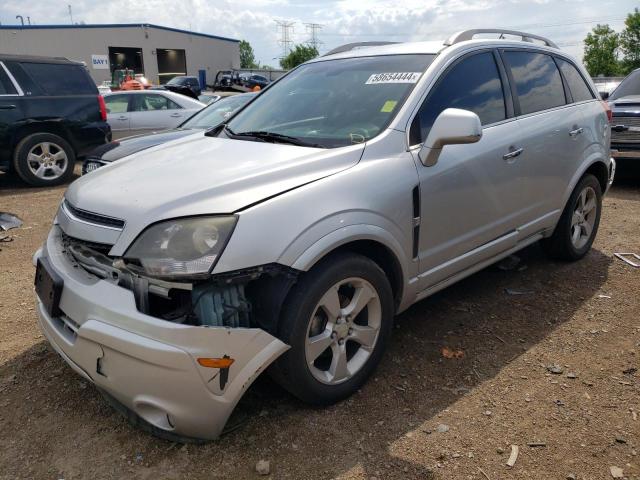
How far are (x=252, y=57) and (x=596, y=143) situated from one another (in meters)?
124

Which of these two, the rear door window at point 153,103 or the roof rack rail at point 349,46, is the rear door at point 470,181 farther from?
the rear door window at point 153,103

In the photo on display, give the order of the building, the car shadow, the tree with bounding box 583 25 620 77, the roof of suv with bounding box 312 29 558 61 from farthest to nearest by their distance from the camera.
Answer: the tree with bounding box 583 25 620 77 → the building → the roof of suv with bounding box 312 29 558 61 → the car shadow

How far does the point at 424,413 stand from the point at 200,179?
157 centimetres

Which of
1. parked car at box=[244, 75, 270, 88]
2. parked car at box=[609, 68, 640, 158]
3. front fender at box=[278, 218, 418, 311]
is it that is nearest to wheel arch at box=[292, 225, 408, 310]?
front fender at box=[278, 218, 418, 311]

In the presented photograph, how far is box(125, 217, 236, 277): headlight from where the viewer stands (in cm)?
214

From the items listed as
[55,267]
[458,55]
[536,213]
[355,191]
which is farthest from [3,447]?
[536,213]

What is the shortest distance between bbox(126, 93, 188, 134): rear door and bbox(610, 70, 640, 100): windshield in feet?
24.2

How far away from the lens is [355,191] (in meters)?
2.57


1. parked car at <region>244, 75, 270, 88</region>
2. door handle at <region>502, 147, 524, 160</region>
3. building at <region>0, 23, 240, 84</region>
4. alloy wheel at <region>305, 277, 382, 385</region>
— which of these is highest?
building at <region>0, 23, 240, 84</region>

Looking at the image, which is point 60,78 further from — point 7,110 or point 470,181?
point 470,181

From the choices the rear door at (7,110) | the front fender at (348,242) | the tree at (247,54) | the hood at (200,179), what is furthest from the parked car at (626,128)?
the tree at (247,54)

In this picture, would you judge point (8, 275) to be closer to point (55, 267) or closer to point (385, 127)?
point (55, 267)

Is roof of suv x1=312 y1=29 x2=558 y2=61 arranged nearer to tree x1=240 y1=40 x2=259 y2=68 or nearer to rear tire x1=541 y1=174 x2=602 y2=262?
rear tire x1=541 y1=174 x2=602 y2=262

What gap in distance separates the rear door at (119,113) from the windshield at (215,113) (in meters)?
3.67
